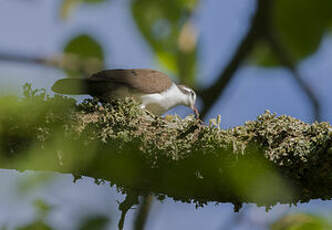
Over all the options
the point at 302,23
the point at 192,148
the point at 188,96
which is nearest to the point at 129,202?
the point at 192,148

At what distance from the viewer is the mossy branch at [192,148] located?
8.68ft

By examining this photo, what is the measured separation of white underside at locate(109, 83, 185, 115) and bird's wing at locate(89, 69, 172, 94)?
65 millimetres

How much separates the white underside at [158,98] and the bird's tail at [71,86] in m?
0.67

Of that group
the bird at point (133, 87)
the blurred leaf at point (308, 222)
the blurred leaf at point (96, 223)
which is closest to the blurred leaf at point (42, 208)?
the blurred leaf at point (96, 223)

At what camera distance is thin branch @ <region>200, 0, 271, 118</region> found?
4.70 metres

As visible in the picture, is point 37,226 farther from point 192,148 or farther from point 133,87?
point 133,87

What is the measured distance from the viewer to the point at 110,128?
9.75 ft

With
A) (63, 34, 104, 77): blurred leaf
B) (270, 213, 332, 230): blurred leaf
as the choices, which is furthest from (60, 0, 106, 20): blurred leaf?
(270, 213, 332, 230): blurred leaf

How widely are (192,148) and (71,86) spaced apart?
186 cm

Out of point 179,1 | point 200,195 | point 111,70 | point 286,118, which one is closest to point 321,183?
point 286,118

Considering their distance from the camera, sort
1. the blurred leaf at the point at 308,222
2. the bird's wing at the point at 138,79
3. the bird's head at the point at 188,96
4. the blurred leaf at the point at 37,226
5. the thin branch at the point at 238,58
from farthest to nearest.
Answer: the bird's head at the point at 188,96 < the bird's wing at the point at 138,79 < the thin branch at the point at 238,58 < the blurred leaf at the point at 308,222 < the blurred leaf at the point at 37,226

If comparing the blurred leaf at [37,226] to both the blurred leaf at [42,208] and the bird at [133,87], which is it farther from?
the bird at [133,87]

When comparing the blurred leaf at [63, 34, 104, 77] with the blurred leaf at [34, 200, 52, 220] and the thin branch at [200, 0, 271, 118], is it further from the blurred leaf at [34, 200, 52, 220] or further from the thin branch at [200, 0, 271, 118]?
the blurred leaf at [34, 200, 52, 220]

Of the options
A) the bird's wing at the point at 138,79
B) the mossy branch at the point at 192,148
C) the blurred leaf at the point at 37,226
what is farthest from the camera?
the bird's wing at the point at 138,79
